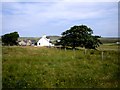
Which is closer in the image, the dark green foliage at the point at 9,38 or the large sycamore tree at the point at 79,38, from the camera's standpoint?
the large sycamore tree at the point at 79,38

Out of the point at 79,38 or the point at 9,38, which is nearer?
the point at 79,38

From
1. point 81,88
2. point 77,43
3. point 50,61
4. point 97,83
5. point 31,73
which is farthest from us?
point 77,43

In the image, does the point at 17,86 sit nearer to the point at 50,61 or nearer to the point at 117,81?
the point at 117,81

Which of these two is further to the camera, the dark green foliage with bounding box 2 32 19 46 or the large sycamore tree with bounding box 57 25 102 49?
the dark green foliage with bounding box 2 32 19 46

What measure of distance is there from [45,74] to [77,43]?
37.4m

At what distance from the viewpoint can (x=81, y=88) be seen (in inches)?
353

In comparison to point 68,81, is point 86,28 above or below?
above

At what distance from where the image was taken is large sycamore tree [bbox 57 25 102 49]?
157ft

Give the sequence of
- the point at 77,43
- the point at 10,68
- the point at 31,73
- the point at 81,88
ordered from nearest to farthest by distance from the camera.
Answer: the point at 81,88, the point at 31,73, the point at 10,68, the point at 77,43

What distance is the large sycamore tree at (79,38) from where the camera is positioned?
157 feet

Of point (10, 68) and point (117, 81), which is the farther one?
point (10, 68)

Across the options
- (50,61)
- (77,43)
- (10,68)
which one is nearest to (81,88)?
(10,68)

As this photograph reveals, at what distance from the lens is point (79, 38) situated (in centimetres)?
4828

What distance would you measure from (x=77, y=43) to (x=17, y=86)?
40073 millimetres
